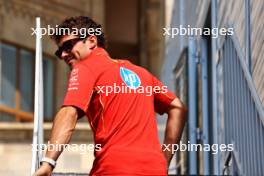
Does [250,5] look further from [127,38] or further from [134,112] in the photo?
[127,38]

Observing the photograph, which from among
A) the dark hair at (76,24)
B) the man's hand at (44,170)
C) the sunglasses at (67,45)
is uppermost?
the dark hair at (76,24)

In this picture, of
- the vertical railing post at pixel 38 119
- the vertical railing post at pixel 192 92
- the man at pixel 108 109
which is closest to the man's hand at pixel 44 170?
the man at pixel 108 109

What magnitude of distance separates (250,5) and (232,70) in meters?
0.47

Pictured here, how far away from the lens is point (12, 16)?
22.4 meters

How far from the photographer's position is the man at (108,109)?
4.89m

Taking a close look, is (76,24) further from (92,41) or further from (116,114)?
(116,114)

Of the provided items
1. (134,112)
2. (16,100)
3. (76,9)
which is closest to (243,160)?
(134,112)

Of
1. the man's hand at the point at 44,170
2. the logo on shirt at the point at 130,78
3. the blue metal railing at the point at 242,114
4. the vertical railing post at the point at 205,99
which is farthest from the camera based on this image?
the vertical railing post at the point at 205,99

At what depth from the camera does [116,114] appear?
5027 mm

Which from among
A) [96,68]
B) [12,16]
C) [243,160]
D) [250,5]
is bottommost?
[243,160]

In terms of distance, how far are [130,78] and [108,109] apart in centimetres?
28

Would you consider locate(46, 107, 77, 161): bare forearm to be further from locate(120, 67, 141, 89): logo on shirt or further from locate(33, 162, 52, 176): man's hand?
locate(120, 67, 141, 89): logo on shirt

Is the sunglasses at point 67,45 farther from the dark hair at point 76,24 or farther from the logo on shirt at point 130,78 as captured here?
the logo on shirt at point 130,78

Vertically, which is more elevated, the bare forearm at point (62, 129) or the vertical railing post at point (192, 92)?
the vertical railing post at point (192, 92)
